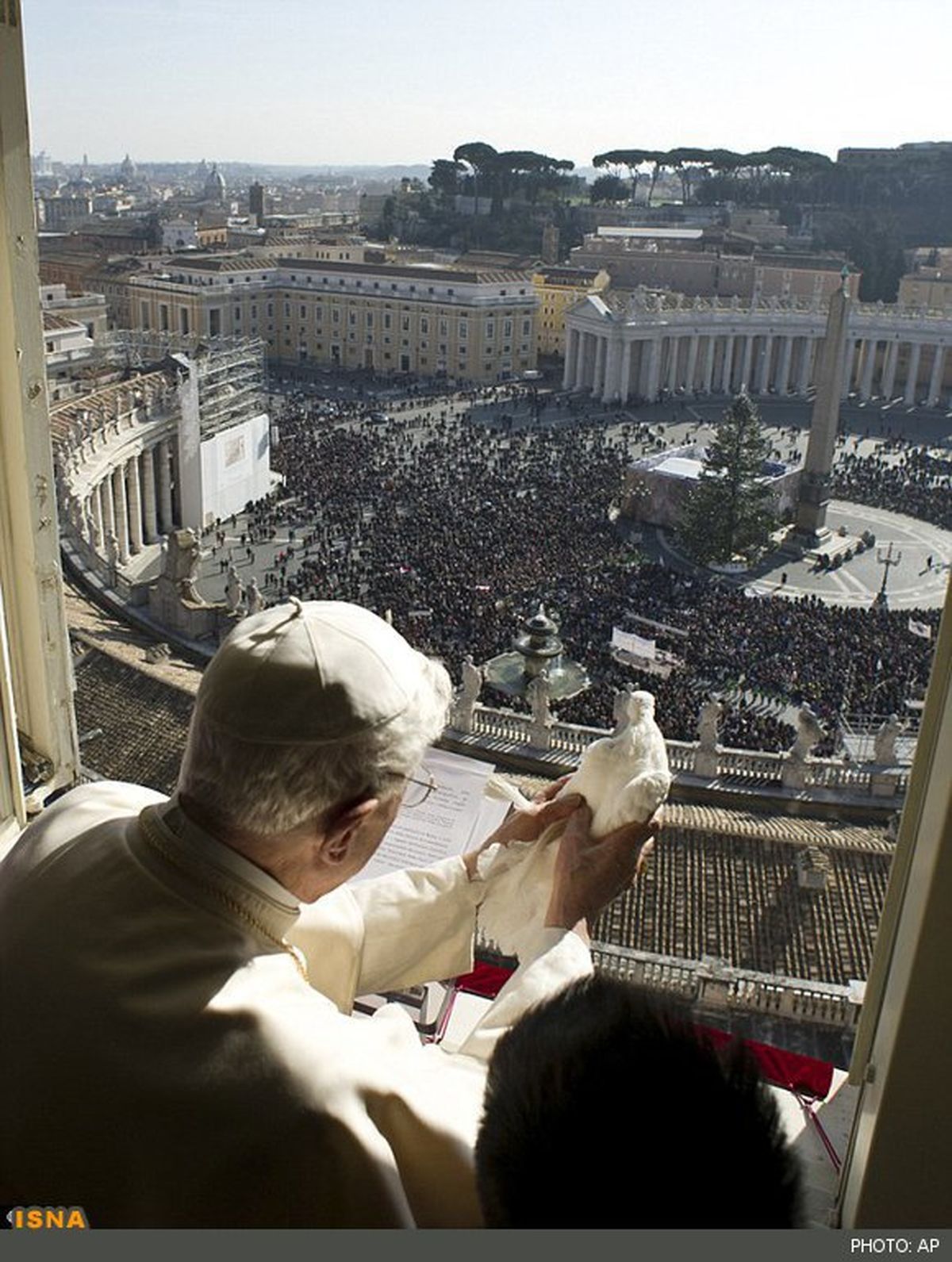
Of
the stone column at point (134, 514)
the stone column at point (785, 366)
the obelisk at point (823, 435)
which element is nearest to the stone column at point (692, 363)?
the stone column at point (785, 366)

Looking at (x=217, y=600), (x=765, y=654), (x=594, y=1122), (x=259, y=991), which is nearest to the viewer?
(x=594, y=1122)

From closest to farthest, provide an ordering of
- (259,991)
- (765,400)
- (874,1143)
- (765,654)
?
1. (259,991)
2. (874,1143)
3. (765,654)
4. (765,400)

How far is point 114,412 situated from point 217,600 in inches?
176

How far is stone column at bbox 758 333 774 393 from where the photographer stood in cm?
3638

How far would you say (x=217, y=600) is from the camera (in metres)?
16.0

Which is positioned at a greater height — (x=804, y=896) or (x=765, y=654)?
(x=804, y=896)

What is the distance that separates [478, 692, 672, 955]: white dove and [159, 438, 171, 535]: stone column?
18776mm

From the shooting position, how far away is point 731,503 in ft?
65.7

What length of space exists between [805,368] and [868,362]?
180 centimetres

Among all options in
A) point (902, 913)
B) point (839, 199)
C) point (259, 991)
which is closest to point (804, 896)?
point (902, 913)

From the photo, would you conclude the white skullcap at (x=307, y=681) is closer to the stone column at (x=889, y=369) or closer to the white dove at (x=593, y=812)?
the white dove at (x=593, y=812)

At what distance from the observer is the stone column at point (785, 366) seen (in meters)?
36.4

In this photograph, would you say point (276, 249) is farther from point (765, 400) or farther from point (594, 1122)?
point (594, 1122)

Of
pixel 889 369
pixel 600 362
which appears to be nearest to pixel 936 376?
pixel 889 369
